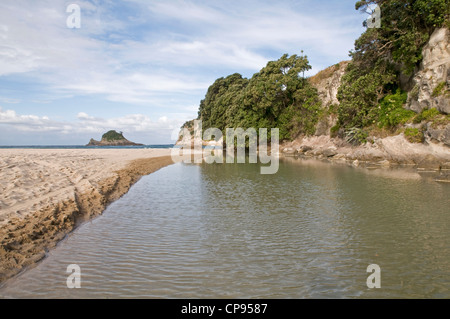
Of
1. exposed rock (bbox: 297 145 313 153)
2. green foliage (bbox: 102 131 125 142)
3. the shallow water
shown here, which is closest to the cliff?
exposed rock (bbox: 297 145 313 153)

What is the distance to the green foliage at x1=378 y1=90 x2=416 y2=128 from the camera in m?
31.4

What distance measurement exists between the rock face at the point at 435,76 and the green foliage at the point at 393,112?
1.27 m

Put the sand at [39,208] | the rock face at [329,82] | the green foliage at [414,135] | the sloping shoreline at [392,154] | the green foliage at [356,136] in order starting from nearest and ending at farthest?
the sand at [39,208] < the sloping shoreline at [392,154] < the green foliage at [414,135] < the green foliage at [356,136] < the rock face at [329,82]

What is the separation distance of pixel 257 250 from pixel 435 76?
28944 mm

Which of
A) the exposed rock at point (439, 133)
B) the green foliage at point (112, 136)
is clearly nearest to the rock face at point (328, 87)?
the exposed rock at point (439, 133)

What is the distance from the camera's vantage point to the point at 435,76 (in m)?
28.0

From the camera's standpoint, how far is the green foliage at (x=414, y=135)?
2770cm

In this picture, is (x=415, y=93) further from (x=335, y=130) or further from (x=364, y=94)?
(x=335, y=130)

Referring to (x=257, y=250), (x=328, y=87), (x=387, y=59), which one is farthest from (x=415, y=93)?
(x=257, y=250)

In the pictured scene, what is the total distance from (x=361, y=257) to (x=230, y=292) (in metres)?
3.93

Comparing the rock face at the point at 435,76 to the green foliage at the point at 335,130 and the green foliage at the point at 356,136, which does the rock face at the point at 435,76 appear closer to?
the green foliage at the point at 356,136

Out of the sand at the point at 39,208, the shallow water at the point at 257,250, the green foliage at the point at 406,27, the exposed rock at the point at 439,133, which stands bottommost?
the shallow water at the point at 257,250
